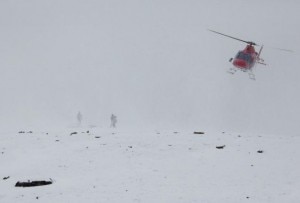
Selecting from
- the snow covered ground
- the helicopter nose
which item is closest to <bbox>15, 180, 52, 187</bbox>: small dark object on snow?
the snow covered ground

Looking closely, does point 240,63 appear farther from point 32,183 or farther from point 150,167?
point 32,183

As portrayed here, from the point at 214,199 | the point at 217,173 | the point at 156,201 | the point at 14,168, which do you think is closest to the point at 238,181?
the point at 217,173

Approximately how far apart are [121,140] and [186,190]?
451 inches

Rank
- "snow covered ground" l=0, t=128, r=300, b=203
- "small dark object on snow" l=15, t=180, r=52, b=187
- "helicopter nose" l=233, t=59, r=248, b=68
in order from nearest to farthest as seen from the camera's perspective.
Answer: "snow covered ground" l=0, t=128, r=300, b=203 < "small dark object on snow" l=15, t=180, r=52, b=187 < "helicopter nose" l=233, t=59, r=248, b=68

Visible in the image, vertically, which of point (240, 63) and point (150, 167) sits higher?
point (240, 63)

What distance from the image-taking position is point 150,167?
2969 cm

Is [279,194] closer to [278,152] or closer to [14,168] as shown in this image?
[278,152]

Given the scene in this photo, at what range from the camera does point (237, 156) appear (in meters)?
32.2

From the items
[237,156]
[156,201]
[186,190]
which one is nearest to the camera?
[156,201]

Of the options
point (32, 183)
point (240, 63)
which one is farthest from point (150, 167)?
point (240, 63)

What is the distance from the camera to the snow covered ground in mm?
25031

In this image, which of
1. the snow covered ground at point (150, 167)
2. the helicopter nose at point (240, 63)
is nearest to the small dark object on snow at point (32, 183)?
the snow covered ground at point (150, 167)

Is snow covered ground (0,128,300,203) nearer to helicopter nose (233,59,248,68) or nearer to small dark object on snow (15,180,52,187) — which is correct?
small dark object on snow (15,180,52,187)

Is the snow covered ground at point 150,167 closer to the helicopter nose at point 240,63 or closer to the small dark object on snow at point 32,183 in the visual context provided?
the small dark object on snow at point 32,183
